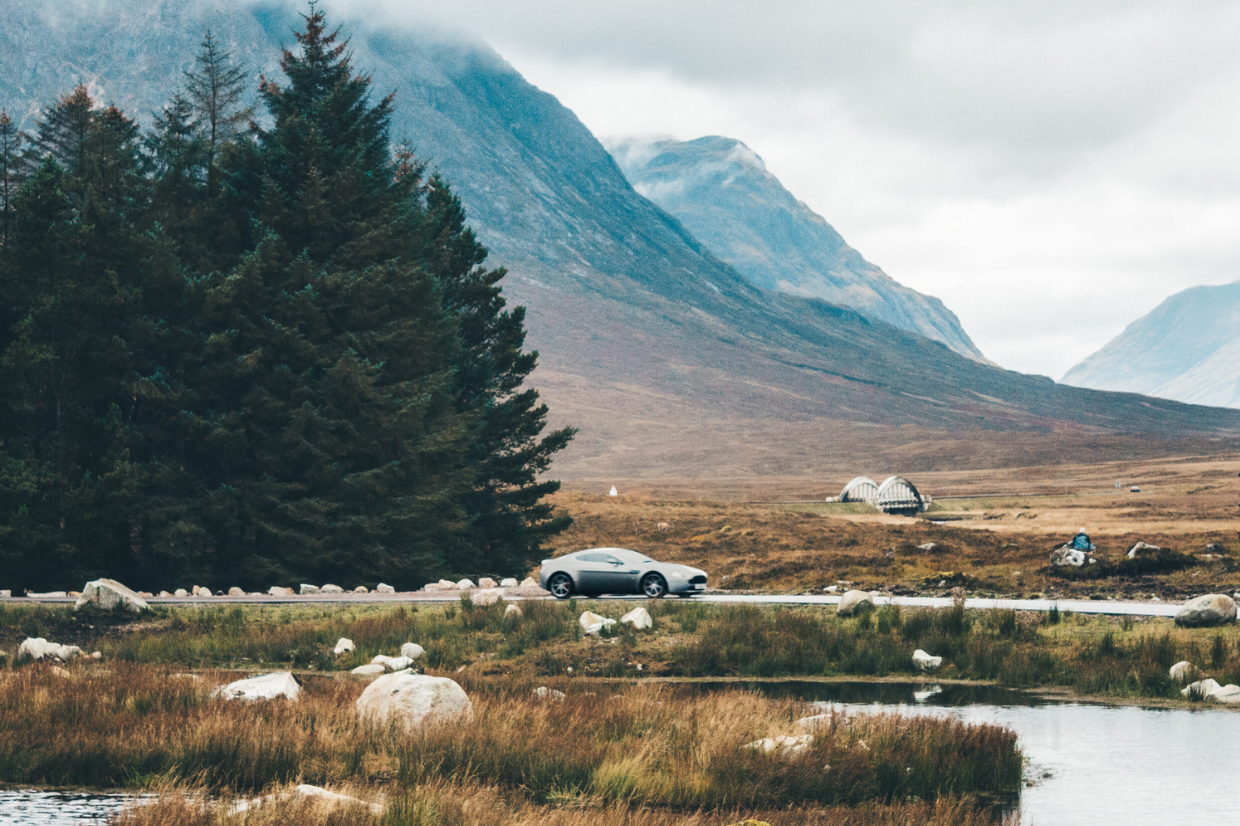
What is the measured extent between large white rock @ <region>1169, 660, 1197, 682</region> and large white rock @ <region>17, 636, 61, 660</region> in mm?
20200

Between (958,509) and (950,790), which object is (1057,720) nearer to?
(950,790)

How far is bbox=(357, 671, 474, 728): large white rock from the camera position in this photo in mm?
13930

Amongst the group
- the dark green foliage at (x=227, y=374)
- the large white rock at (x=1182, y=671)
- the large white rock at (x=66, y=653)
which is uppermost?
the dark green foliage at (x=227, y=374)

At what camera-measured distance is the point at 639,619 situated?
79.0 ft

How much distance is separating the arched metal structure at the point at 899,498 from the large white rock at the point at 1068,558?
46.5 meters

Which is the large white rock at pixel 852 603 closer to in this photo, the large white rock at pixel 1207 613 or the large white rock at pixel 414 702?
the large white rock at pixel 1207 613

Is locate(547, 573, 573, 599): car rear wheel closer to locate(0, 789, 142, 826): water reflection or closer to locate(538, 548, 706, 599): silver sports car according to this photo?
locate(538, 548, 706, 599): silver sports car

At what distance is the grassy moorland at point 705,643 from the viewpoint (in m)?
20.4

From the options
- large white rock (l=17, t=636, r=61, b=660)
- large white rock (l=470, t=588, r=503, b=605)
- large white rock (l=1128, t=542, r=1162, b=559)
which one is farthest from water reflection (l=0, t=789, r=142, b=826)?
large white rock (l=1128, t=542, r=1162, b=559)

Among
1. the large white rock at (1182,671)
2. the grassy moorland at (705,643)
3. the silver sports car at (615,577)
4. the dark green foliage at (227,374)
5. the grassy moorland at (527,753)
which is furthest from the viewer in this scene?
the dark green foliage at (227,374)

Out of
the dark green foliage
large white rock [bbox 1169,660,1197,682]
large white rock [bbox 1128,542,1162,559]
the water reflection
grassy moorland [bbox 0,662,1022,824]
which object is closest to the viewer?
the water reflection

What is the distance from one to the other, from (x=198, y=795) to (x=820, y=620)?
1647cm

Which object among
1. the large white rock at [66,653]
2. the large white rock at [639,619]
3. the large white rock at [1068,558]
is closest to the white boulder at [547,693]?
the large white rock at [639,619]

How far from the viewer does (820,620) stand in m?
24.9
